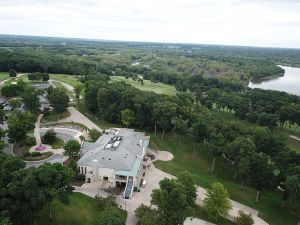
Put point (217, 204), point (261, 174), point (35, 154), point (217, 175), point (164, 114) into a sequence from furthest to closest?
point (164, 114)
point (217, 175)
point (35, 154)
point (261, 174)
point (217, 204)

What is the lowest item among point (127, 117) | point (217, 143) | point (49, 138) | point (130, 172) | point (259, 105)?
point (49, 138)

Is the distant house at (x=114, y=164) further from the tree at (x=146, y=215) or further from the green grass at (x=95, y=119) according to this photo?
the green grass at (x=95, y=119)

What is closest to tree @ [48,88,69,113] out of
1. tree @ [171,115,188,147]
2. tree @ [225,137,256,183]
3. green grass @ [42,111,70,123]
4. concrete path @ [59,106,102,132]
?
green grass @ [42,111,70,123]

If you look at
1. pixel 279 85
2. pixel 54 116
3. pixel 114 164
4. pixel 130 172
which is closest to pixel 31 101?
pixel 54 116

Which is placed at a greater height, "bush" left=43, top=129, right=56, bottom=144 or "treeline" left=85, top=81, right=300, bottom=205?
"treeline" left=85, top=81, right=300, bottom=205

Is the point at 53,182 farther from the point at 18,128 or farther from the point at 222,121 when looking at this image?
the point at 222,121

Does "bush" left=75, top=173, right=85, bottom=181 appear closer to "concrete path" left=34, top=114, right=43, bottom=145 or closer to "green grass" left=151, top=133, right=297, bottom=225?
"green grass" left=151, top=133, right=297, bottom=225
